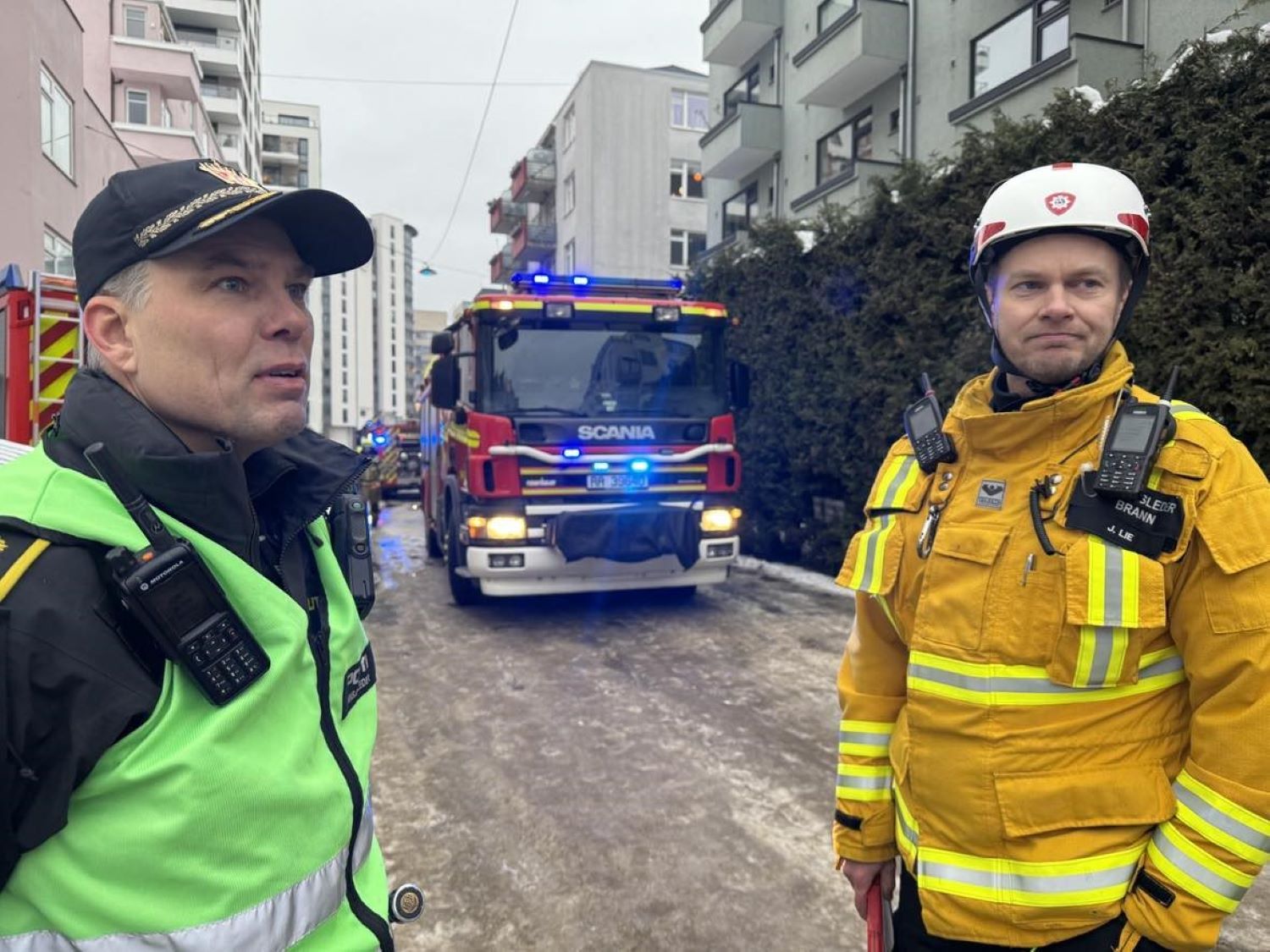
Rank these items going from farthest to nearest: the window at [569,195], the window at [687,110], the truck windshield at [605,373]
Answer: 1. the window at [569,195]
2. the window at [687,110]
3. the truck windshield at [605,373]

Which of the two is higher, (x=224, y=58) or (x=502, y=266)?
(x=224, y=58)

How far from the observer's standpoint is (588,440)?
22.9ft

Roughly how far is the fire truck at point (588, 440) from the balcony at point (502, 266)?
32519mm

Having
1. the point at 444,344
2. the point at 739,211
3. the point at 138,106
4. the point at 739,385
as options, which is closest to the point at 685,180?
the point at 739,211

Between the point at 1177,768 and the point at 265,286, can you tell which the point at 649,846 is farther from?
the point at 265,286

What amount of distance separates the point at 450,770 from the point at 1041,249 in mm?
3621

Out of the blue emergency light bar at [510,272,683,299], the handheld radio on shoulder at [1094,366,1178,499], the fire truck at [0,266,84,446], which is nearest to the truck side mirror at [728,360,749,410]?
the blue emergency light bar at [510,272,683,299]

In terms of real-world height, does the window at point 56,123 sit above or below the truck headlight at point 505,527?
above

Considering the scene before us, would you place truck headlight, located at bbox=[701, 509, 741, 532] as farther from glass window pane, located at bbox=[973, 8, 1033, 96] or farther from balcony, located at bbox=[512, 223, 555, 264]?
balcony, located at bbox=[512, 223, 555, 264]

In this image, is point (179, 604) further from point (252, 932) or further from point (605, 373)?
point (605, 373)

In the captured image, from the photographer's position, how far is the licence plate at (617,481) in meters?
7.01

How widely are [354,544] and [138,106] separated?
40191 millimetres

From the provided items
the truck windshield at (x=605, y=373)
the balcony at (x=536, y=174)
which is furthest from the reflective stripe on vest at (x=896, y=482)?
the balcony at (x=536, y=174)

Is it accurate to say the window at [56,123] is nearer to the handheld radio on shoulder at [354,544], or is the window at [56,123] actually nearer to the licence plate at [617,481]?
the licence plate at [617,481]
